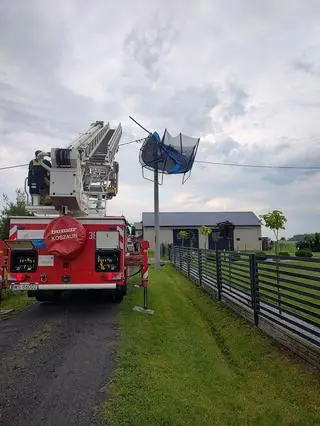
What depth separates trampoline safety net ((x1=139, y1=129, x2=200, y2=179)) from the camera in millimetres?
21094

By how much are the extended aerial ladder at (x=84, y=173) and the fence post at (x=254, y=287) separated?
4.10 meters

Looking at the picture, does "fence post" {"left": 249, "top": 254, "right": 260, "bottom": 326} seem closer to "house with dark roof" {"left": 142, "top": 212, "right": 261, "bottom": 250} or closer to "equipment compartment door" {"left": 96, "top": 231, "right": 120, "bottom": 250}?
"equipment compartment door" {"left": 96, "top": 231, "right": 120, "bottom": 250}

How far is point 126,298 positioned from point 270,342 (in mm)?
5569

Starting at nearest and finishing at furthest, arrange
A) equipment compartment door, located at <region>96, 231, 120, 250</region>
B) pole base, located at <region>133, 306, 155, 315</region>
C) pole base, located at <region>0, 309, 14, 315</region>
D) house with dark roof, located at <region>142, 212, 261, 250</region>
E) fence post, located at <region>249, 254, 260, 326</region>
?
fence post, located at <region>249, 254, 260, 326</region>
equipment compartment door, located at <region>96, 231, 120, 250</region>
pole base, located at <region>133, 306, 155, 315</region>
pole base, located at <region>0, 309, 14, 315</region>
house with dark roof, located at <region>142, 212, 261, 250</region>

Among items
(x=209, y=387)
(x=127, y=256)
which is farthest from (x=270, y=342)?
(x=127, y=256)

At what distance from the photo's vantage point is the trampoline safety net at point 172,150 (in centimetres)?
2109

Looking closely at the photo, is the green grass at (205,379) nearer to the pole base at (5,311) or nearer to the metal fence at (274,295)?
the metal fence at (274,295)

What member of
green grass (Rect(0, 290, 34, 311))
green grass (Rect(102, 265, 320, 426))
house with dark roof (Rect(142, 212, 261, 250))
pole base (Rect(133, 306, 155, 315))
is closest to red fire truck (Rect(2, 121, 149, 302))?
pole base (Rect(133, 306, 155, 315))

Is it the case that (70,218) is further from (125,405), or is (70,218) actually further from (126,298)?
(125,405)

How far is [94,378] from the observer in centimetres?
502

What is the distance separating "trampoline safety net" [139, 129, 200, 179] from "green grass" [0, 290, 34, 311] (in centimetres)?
1154

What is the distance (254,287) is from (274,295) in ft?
1.29

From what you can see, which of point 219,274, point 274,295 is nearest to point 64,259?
point 219,274

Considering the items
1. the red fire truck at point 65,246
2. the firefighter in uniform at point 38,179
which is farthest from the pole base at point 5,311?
the firefighter in uniform at point 38,179
